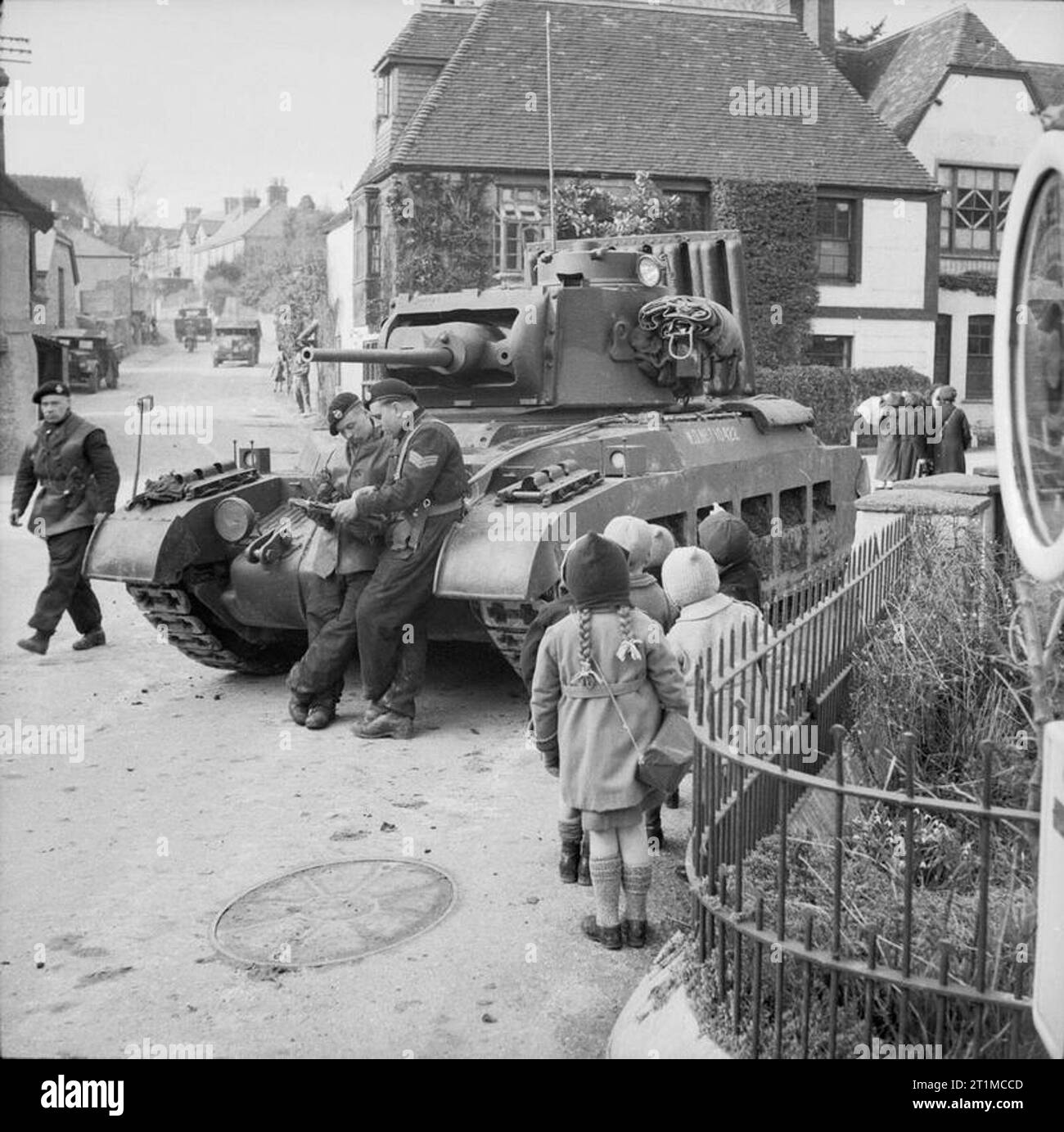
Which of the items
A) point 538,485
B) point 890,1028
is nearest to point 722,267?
point 538,485

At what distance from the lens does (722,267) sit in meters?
11.8

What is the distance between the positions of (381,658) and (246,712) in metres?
1.09

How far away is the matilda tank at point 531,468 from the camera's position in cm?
772

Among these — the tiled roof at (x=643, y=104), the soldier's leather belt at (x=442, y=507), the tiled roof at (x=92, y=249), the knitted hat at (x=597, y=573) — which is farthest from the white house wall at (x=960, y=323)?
the tiled roof at (x=92, y=249)

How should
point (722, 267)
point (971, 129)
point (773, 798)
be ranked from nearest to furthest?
point (773, 798), point (722, 267), point (971, 129)

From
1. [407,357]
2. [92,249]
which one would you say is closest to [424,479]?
[407,357]

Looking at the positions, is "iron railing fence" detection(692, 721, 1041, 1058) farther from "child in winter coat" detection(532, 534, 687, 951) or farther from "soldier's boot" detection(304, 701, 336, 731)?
"soldier's boot" detection(304, 701, 336, 731)

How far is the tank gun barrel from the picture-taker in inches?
344

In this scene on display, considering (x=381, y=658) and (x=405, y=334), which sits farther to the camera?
(x=405, y=334)

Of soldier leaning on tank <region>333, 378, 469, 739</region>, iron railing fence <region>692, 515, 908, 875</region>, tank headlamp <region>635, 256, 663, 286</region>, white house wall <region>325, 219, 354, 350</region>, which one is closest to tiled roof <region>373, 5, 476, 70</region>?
white house wall <region>325, 219, 354, 350</region>

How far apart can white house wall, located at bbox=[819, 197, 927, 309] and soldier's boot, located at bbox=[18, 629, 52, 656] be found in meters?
22.7

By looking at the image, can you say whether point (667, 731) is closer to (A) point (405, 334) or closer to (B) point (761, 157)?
(A) point (405, 334)

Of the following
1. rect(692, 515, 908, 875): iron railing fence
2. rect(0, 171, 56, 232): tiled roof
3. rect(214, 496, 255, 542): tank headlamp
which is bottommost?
rect(692, 515, 908, 875): iron railing fence

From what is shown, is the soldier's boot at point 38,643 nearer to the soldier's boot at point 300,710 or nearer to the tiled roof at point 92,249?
the soldier's boot at point 300,710
